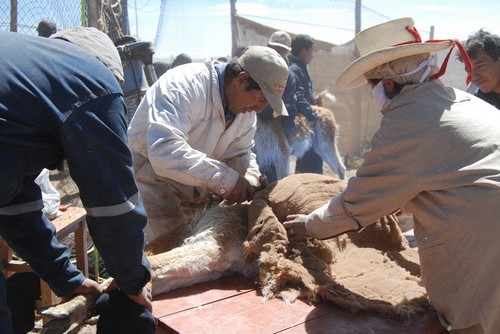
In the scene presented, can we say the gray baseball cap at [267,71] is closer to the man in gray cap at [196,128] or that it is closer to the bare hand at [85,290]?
the man in gray cap at [196,128]

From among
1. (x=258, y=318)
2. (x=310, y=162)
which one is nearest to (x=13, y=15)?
(x=310, y=162)

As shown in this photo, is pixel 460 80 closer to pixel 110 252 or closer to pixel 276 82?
pixel 276 82

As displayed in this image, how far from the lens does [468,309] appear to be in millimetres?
1910

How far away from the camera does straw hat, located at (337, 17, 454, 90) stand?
2.08 metres

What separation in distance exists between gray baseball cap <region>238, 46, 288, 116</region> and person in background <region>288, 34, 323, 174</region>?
9.95 feet

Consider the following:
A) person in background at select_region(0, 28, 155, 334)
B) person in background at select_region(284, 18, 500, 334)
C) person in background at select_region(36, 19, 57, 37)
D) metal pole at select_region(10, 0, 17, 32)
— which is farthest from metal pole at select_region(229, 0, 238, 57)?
person in background at select_region(0, 28, 155, 334)

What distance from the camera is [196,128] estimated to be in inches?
116

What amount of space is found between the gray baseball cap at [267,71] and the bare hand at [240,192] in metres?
0.47

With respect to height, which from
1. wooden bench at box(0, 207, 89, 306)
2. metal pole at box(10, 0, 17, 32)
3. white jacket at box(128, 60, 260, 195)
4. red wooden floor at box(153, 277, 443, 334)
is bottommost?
wooden bench at box(0, 207, 89, 306)

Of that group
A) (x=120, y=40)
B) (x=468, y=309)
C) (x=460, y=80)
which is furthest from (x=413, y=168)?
(x=460, y=80)

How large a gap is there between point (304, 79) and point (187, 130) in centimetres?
358

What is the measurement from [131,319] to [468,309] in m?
1.25

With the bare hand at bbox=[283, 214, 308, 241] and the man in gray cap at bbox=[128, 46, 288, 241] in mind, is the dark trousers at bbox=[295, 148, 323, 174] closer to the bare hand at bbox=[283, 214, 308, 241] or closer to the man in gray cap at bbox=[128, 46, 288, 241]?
the man in gray cap at bbox=[128, 46, 288, 241]

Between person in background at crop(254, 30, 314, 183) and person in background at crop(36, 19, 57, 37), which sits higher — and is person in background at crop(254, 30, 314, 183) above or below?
below
